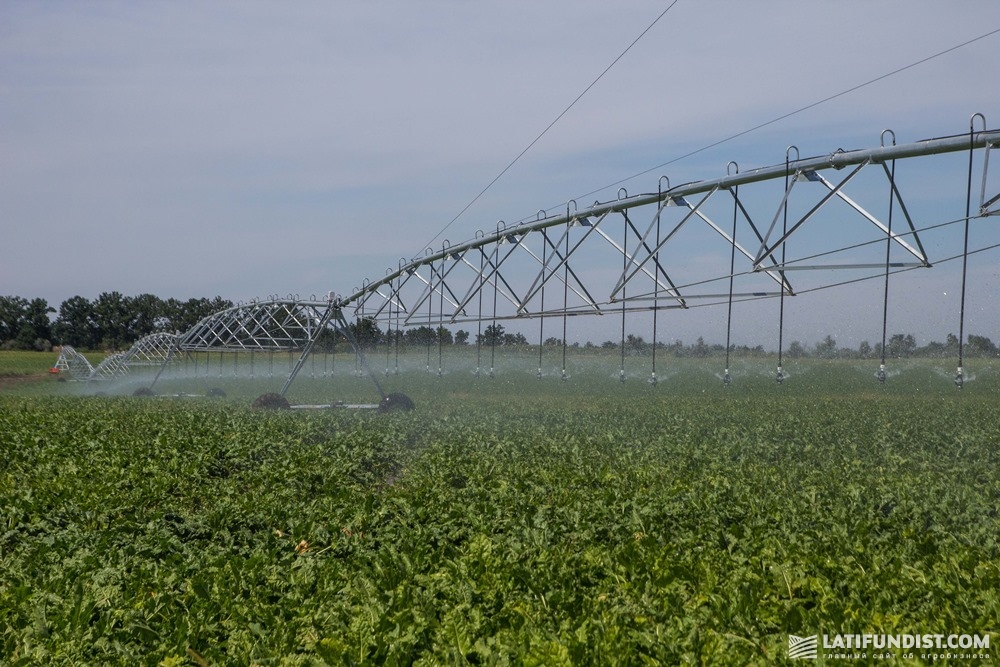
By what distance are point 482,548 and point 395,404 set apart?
53.7 ft

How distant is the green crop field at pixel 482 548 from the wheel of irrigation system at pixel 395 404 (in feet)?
26.3

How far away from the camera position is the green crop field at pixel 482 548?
14.9 feet

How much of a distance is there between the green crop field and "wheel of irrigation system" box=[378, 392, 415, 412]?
802cm

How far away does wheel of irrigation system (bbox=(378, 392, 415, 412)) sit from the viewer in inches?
859

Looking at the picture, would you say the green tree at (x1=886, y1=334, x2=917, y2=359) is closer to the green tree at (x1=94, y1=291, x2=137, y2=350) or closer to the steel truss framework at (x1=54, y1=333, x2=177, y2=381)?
the steel truss framework at (x1=54, y1=333, x2=177, y2=381)

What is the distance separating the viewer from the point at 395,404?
22.2m

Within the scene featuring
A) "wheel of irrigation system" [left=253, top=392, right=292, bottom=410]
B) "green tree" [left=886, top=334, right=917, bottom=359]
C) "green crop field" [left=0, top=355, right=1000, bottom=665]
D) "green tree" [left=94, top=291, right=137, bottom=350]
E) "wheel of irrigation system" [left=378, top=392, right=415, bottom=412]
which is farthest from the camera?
"green tree" [left=94, top=291, right=137, bottom=350]

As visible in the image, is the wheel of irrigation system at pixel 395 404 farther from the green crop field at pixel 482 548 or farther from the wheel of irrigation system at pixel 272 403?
the green crop field at pixel 482 548

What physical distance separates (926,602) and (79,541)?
5434 mm

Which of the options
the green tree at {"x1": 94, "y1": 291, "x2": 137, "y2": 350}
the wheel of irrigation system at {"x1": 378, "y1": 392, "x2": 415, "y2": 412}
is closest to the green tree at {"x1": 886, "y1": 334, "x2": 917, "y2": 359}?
the wheel of irrigation system at {"x1": 378, "y1": 392, "x2": 415, "y2": 412}

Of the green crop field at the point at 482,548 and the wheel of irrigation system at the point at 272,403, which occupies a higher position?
the green crop field at the point at 482,548

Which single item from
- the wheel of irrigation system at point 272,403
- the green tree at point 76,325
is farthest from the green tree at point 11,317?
the wheel of irrigation system at point 272,403

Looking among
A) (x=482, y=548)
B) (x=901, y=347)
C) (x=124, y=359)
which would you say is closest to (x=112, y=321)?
(x=124, y=359)

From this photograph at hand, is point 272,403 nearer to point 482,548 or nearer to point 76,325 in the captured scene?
point 482,548
